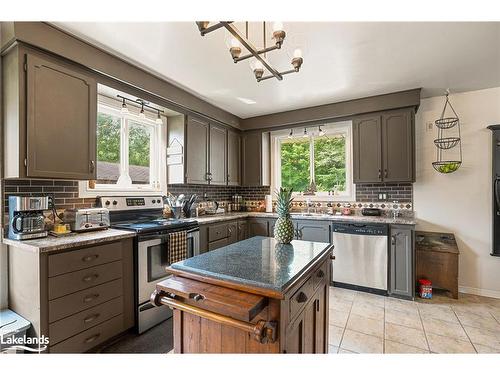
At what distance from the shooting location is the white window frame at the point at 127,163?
2712mm

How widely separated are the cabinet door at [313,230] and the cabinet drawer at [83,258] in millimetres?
2333

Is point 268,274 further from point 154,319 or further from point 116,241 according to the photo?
point 154,319

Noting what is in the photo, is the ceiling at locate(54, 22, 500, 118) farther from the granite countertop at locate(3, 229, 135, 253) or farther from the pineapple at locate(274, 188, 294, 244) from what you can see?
the granite countertop at locate(3, 229, 135, 253)

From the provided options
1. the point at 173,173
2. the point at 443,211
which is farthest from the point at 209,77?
the point at 443,211

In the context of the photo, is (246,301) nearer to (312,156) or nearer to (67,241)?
(67,241)

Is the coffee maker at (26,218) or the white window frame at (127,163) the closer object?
the coffee maker at (26,218)

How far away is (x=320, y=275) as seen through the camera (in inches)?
58.7

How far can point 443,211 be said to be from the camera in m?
3.31

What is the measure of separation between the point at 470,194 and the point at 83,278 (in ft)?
14.3

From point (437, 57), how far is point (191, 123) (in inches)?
113

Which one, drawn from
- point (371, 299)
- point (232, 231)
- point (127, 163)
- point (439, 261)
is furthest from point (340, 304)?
point (127, 163)

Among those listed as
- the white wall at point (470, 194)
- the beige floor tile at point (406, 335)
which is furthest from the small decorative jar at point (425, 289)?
the beige floor tile at point (406, 335)

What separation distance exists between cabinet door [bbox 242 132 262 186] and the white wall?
248 cm

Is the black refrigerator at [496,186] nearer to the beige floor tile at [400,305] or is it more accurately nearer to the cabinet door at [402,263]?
the cabinet door at [402,263]
